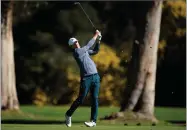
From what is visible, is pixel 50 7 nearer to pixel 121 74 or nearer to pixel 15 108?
pixel 121 74

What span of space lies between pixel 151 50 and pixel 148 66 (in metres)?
0.48

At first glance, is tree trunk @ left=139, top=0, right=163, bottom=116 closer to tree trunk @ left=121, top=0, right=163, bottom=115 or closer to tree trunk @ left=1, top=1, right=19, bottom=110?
tree trunk @ left=121, top=0, right=163, bottom=115

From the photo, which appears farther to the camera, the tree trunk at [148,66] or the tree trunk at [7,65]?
the tree trunk at [7,65]

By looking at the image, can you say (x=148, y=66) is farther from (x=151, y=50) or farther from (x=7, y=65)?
(x=7, y=65)

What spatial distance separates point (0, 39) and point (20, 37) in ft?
75.6

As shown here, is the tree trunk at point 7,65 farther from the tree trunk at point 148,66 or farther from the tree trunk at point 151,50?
the tree trunk at point 151,50

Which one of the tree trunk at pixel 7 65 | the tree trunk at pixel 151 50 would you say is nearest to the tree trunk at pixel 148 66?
the tree trunk at pixel 151 50

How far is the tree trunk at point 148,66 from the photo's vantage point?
20.0 m

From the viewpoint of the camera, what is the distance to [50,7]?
4756 cm

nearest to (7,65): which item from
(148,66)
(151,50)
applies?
(148,66)

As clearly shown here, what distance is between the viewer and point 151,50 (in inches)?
789

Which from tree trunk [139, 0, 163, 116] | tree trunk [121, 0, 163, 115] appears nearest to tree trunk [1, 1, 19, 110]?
tree trunk [121, 0, 163, 115]

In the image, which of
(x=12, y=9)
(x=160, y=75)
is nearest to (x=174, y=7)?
(x=160, y=75)

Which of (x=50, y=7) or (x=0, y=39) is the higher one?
(x=50, y=7)
